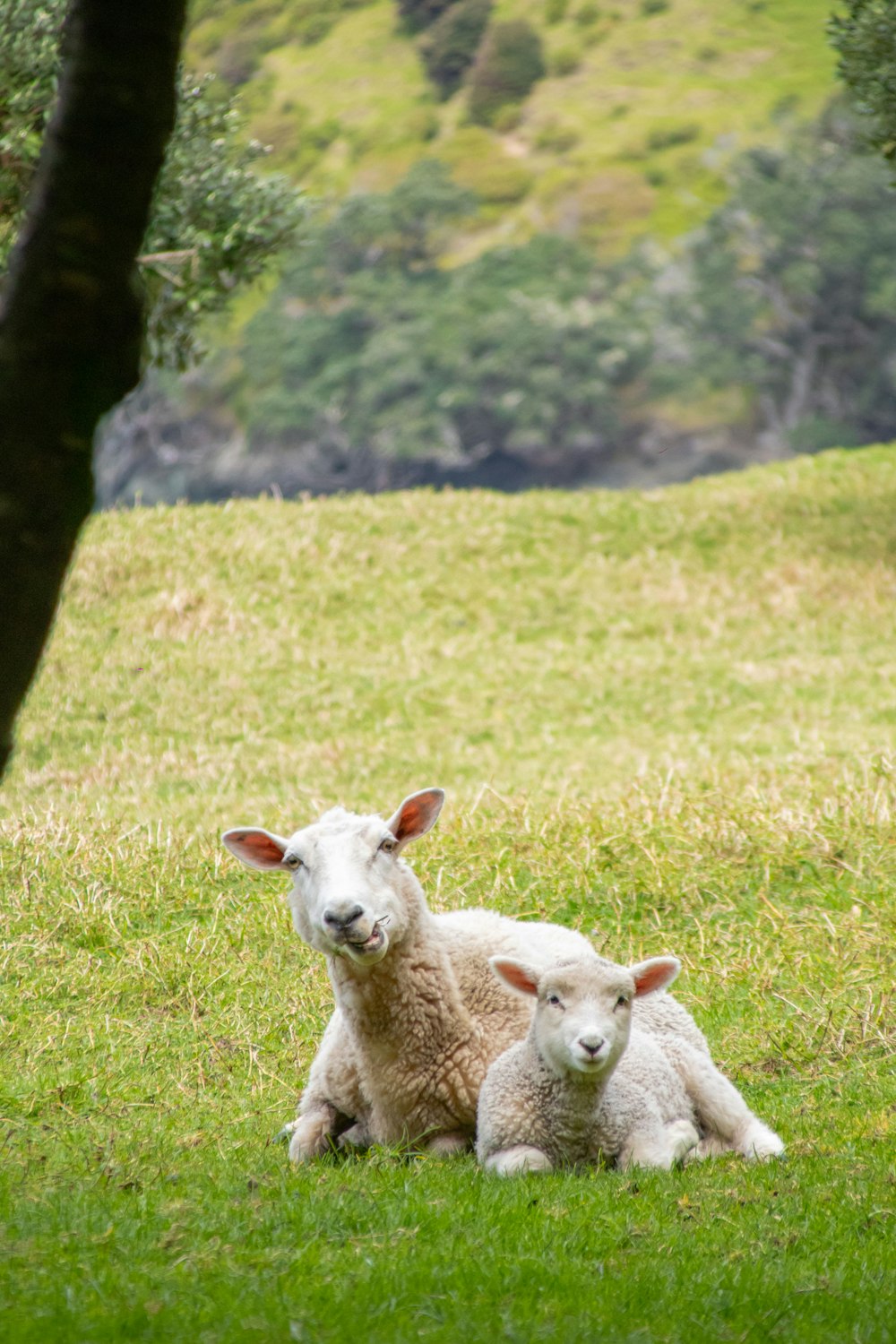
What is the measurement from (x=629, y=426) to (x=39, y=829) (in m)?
64.5

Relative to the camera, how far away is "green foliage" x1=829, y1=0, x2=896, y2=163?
20.9 metres

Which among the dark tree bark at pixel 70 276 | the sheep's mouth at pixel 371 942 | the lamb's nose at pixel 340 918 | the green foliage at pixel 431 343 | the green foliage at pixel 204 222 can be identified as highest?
the dark tree bark at pixel 70 276

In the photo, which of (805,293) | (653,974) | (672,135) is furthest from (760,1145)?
(672,135)

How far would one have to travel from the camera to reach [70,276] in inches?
150

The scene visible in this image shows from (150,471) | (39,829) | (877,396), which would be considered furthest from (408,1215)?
(150,471)

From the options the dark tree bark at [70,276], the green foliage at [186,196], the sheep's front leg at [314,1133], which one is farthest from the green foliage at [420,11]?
the dark tree bark at [70,276]

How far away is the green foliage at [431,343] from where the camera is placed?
7119cm

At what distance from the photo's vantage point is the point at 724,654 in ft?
68.3

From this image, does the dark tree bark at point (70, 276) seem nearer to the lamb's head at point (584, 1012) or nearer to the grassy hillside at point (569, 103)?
the lamb's head at point (584, 1012)

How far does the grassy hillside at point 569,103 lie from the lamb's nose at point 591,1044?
270 feet

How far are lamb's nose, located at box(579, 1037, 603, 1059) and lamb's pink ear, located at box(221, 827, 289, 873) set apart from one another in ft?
5.04

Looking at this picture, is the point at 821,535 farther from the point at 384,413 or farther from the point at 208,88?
the point at 384,413

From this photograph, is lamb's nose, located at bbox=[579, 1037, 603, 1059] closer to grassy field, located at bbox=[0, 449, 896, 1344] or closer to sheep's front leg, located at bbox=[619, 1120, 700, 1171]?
grassy field, located at bbox=[0, 449, 896, 1344]

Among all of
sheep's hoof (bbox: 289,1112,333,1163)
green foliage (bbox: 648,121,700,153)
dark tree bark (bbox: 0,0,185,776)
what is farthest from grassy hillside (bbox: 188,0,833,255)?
dark tree bark (bbox: 0,0,185,776)
